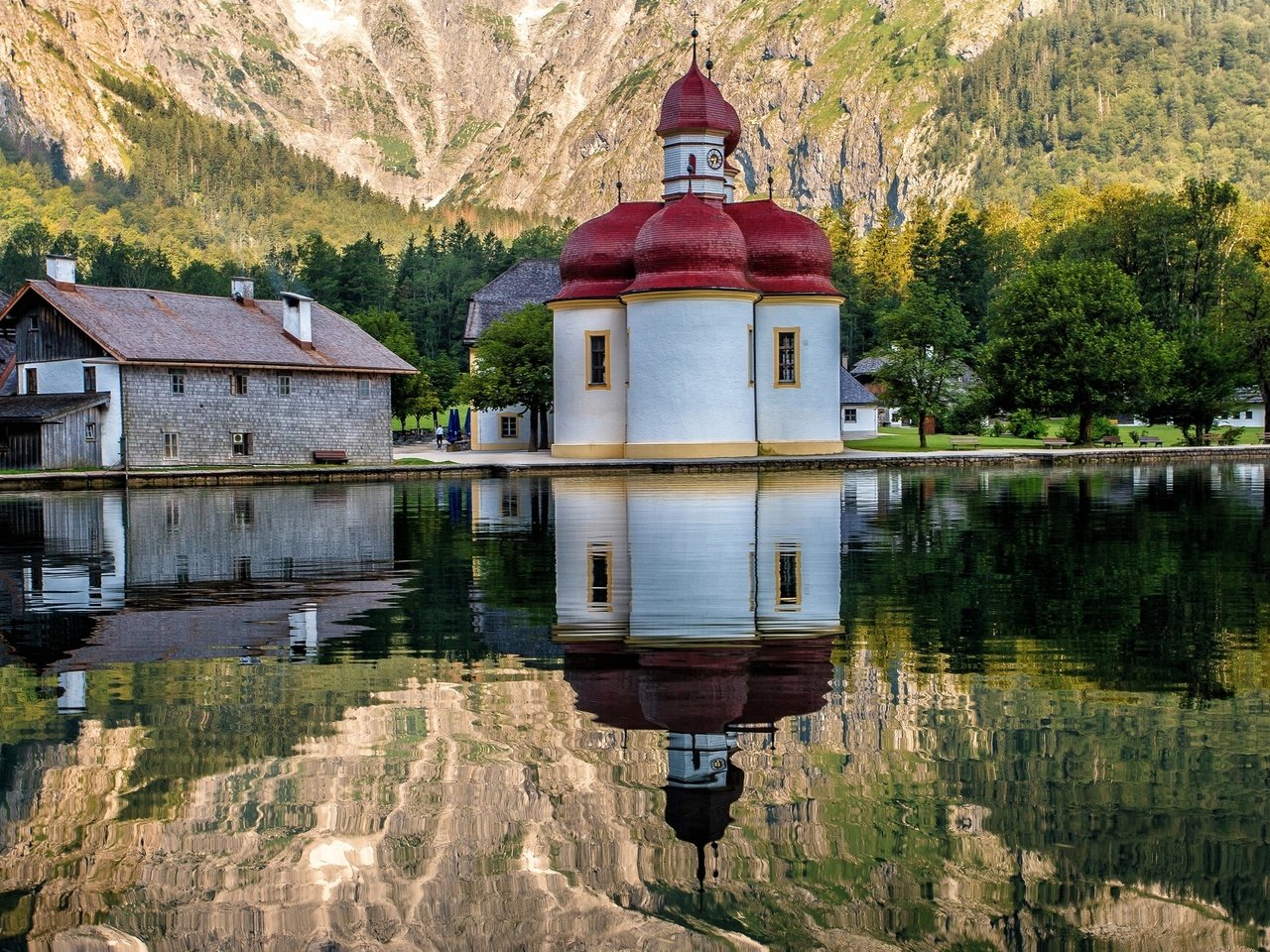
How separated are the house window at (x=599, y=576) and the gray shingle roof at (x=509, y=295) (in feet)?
184

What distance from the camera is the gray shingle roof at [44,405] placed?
49.5 meters

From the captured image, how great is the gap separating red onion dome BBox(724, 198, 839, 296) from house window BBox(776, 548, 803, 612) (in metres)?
39.1

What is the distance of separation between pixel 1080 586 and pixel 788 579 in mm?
3371

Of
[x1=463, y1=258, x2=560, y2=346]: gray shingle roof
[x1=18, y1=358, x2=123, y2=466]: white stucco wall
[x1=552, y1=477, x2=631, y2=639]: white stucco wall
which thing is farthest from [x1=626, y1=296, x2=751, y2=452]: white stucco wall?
[x1=463, y1=258, x2=560, y2=346]: gray shingle roof

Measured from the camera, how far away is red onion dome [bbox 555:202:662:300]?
58312mm

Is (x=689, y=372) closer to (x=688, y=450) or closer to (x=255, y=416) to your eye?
(x=688, y=450)

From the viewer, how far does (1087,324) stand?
221 feet

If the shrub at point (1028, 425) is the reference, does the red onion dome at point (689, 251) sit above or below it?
above

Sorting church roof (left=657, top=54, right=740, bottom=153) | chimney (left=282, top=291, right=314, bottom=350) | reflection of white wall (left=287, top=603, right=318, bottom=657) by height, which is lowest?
reflection of white wall (left=287, top=603, right=318, bottom=657)

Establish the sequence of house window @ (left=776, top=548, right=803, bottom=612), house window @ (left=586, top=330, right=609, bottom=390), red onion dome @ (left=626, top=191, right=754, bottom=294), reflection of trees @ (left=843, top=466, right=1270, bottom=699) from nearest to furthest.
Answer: reflection of trees @ (left=843, top=466, right=1270, bottom=699)
house window @ (left=776, top=548, right=803, bottom=612)
red onion dome @ (left=626, top=191, right=754, bottom=294)
house window @ (left=586, top=330, right=609, bottom=390)

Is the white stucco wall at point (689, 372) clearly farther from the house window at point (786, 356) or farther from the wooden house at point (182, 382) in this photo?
the wooden house at point (182, 382)

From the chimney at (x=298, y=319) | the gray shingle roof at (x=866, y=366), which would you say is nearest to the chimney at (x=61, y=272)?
the chimney at (x=298, y=319)

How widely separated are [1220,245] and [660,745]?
96525 millimetres

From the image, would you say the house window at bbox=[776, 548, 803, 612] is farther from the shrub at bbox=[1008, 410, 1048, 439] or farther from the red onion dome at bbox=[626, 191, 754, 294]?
the shrub at bbox=[1008, 410, 1048, 439]
